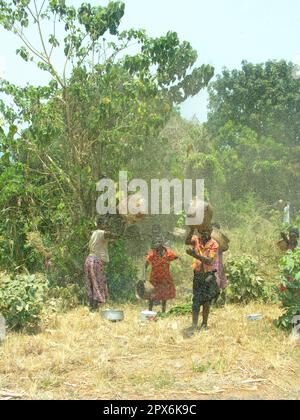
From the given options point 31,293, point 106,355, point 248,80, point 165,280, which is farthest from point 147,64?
point 248,80

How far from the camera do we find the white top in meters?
9.13

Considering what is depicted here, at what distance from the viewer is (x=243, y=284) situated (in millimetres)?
9617

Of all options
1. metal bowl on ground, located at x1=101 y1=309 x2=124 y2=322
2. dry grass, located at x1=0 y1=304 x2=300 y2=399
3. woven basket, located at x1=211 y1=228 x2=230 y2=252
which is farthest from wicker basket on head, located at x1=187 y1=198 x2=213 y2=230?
metal bowl on ground, located at x1=101 y1=309 x2=124 y2=322

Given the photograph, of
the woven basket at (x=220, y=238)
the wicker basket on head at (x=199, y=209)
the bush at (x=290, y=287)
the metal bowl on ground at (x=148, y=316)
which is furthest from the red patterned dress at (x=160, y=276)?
the bush at (x=290, y=287)

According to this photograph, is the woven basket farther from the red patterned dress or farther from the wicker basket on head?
the wicker basket on head

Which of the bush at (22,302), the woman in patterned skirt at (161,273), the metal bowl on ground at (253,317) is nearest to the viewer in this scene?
the bush at (22,302)

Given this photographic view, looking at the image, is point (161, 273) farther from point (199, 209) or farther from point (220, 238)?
point (199, 209)

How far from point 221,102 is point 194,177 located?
13.3 meters

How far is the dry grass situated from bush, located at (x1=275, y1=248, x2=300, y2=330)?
0.65ft

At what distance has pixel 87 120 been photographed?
9656mm

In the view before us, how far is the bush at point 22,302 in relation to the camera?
741 centimetres

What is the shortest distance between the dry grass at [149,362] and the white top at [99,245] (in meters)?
1.33

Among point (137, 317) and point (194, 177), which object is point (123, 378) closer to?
point (137, 317)

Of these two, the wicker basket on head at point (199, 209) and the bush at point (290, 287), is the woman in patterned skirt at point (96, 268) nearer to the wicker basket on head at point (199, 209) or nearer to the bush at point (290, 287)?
the wicker basket on head at point (199, 209)
